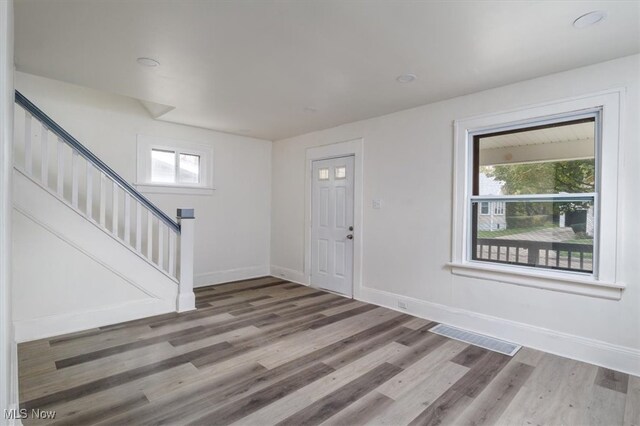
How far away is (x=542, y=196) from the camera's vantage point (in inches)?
119

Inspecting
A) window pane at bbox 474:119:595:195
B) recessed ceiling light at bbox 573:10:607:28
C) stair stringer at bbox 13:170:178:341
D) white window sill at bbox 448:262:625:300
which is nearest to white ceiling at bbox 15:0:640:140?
recessed ceiling light at bbox 573:10:607:28

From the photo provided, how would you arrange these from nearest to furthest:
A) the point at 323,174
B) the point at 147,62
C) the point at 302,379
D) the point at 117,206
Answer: the point at 302,379 → the point at 147,62 → the point at 117,206 → the point at 323,174

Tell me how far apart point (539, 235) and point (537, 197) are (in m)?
0.38

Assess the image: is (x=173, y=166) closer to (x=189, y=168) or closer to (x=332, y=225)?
(x=189, y=168)

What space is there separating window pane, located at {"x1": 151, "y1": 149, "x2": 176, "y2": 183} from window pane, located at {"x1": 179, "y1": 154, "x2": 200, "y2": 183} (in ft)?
0.39

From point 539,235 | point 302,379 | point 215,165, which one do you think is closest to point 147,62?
point 215,165

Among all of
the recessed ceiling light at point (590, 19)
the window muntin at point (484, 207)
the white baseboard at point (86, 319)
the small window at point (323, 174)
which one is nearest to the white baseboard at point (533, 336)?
the window muntin at point (484, 207)

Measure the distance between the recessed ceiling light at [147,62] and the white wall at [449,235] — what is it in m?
2.64

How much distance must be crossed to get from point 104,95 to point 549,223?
17.8 feet

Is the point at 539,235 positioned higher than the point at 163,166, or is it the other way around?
the point at 163,166

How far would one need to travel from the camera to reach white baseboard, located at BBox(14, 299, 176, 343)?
2975 mm

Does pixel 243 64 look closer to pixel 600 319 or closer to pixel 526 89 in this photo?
pixel 526 89

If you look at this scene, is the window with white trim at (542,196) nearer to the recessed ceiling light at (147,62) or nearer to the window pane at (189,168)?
the recessed ceiling light at (147,62)

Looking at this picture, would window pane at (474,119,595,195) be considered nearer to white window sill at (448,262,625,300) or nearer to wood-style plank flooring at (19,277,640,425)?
white window sill at (448,262,625,300)
